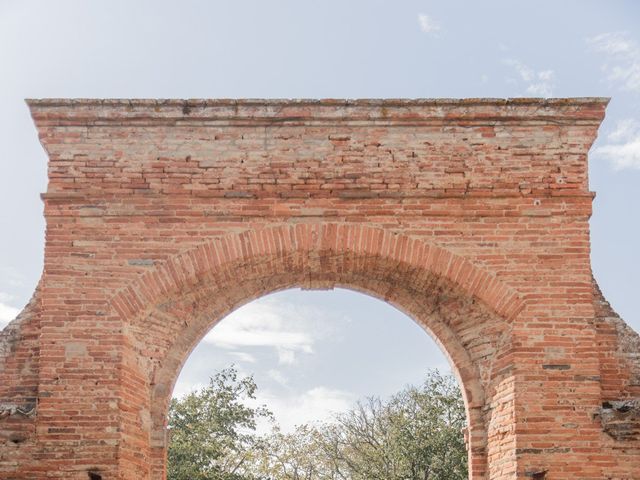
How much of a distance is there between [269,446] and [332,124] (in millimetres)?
18913

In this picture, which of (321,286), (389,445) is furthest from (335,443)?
(321,286)

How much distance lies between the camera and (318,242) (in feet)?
29.3

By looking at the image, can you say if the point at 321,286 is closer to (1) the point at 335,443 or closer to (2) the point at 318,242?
(2) the point at 318,242

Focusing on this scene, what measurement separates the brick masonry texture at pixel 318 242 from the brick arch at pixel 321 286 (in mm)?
27

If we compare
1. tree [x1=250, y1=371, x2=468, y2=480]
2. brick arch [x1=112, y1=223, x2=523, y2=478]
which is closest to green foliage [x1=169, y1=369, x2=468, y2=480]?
tree [x1=250, y1=371, x2=468, y2=480]

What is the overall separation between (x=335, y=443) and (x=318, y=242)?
20.4m

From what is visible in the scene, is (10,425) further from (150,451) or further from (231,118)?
(231,118)

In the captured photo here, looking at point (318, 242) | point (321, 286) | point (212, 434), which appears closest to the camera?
point (318, 242)

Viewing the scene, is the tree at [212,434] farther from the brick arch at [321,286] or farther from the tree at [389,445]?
the brick arch at [321,286]

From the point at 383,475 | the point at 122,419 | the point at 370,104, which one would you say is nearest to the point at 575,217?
the point at 370,104

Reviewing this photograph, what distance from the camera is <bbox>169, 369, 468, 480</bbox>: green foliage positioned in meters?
22.7

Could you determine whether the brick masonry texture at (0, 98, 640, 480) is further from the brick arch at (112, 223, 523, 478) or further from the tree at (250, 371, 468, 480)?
the tree at (250, 371, 468, 480)

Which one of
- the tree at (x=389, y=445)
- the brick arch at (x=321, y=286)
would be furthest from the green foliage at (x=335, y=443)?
the brick arch at (x=321, y=286)

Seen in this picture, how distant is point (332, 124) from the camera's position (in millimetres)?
9188
